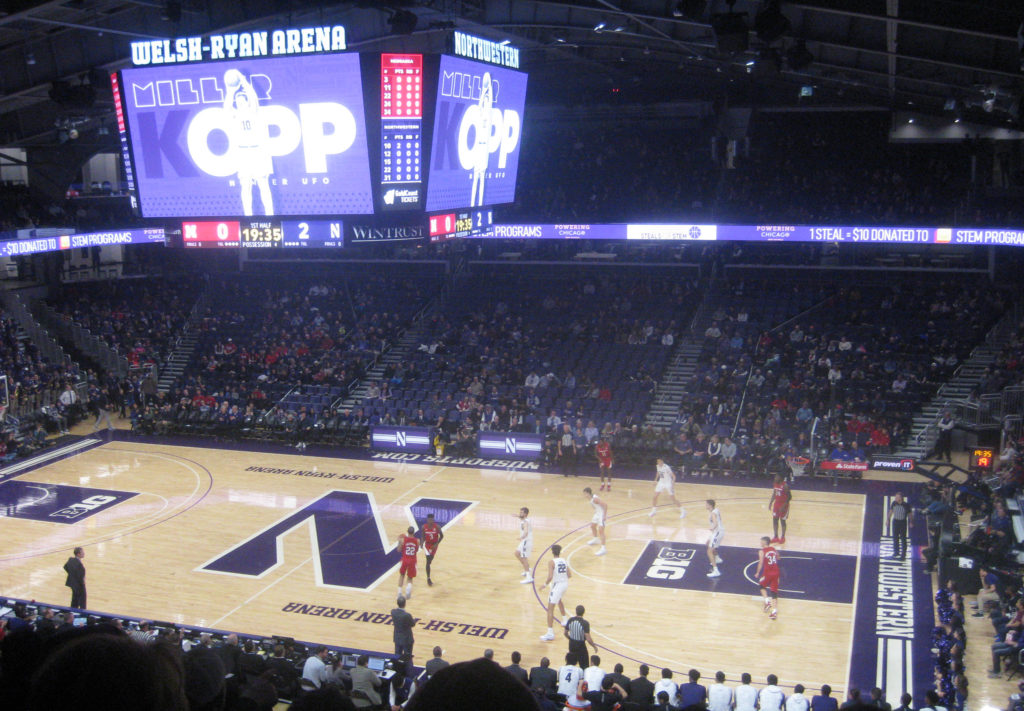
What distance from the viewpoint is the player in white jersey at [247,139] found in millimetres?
17781

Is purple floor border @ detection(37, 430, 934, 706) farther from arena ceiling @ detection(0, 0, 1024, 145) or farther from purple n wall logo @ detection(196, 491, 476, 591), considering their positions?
arena ceiling @ detection(0, 0, 1024, 145)

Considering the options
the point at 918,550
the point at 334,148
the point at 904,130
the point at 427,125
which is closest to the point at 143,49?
the point at 334,148

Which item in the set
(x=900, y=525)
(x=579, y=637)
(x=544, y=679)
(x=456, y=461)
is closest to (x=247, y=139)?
(x=579, y=637)

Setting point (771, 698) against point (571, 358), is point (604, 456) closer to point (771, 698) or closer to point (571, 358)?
point (571, 358)

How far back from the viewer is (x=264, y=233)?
732 inches

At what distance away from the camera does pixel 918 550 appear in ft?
64.1

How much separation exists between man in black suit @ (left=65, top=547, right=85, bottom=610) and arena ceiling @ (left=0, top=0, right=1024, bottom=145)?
1111 cm

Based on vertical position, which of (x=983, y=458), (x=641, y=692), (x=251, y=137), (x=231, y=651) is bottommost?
(x=641, y=692)

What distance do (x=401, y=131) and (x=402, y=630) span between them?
8.65 m

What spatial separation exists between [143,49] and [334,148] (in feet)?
13.6

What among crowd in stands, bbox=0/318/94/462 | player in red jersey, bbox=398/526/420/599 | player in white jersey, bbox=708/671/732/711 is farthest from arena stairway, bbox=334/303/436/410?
player in white jersey, bbox=708/671/732/711

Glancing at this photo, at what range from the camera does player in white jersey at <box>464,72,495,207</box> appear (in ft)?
62.1

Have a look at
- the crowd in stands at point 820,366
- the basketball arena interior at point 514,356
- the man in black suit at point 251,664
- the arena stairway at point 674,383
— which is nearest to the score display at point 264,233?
the basketball arena interior at point 514,356

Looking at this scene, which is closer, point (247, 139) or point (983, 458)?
point (247, 139)
